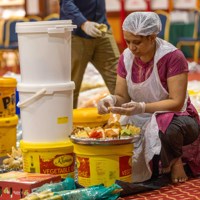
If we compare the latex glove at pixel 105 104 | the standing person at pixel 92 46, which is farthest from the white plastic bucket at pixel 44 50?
the standing person at pixel 92 46

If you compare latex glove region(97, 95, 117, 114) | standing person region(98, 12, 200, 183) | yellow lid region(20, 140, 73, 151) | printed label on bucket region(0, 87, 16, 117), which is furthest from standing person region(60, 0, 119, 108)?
yellow lid region(20, 140, 73, 151)

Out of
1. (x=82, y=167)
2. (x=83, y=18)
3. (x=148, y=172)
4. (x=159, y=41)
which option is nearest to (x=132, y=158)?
(x=148, y=172)

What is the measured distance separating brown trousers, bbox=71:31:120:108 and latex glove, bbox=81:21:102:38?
0.18 metres

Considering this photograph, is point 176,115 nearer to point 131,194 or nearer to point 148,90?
point 148,90

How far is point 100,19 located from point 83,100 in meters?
1.30

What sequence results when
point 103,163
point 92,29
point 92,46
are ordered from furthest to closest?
1. point 92,46
2. point 92,29
3. point 103,163

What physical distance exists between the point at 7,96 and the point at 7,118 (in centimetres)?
13

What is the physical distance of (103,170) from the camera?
9.09 ft

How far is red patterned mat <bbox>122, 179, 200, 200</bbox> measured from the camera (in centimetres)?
270

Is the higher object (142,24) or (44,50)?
(142,24)

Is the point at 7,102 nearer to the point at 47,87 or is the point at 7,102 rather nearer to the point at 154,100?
the point at 47,87

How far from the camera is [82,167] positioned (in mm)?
2824

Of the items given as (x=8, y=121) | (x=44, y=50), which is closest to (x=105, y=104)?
(x=44, y=50)

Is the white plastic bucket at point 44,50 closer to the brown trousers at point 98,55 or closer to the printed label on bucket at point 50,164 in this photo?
the printed label on bucket at point 50,164
